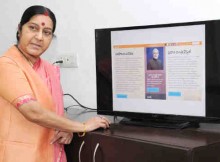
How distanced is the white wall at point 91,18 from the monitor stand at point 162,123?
19.4 inches

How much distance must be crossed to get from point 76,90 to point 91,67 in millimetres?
199

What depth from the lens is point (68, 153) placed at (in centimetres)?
163

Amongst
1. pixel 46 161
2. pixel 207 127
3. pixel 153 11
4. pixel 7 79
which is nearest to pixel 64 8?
pixel 153 11

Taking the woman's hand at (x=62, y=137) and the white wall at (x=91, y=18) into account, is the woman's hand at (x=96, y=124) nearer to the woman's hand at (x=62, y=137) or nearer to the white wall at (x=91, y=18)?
the woman's hand at (x=62, y=137)

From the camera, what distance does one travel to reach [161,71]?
150cm

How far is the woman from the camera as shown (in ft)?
4.67

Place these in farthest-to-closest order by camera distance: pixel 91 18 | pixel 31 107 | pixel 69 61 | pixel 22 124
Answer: pixel 69 61
pixel 91 18
pixel 22 124
pixel 31 107

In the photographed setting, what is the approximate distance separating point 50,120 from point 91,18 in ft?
2.72

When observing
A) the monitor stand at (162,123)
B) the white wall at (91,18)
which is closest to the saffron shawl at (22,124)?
the monitor stand at (162,123)

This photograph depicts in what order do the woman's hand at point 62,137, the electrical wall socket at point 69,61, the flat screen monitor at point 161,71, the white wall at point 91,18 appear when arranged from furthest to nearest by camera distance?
the electrical wall socket at point 69,61, the white wall at point 91,18, the woman's hand at point 62,137, the flat screen monitor at point 161,71

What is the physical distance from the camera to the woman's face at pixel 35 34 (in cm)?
154

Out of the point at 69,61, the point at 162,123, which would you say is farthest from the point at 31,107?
the point at 69,61

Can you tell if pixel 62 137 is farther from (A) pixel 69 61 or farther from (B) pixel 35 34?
(A) pixel 69 61

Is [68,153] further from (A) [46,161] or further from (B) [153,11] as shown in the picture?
(B) [153,11]
